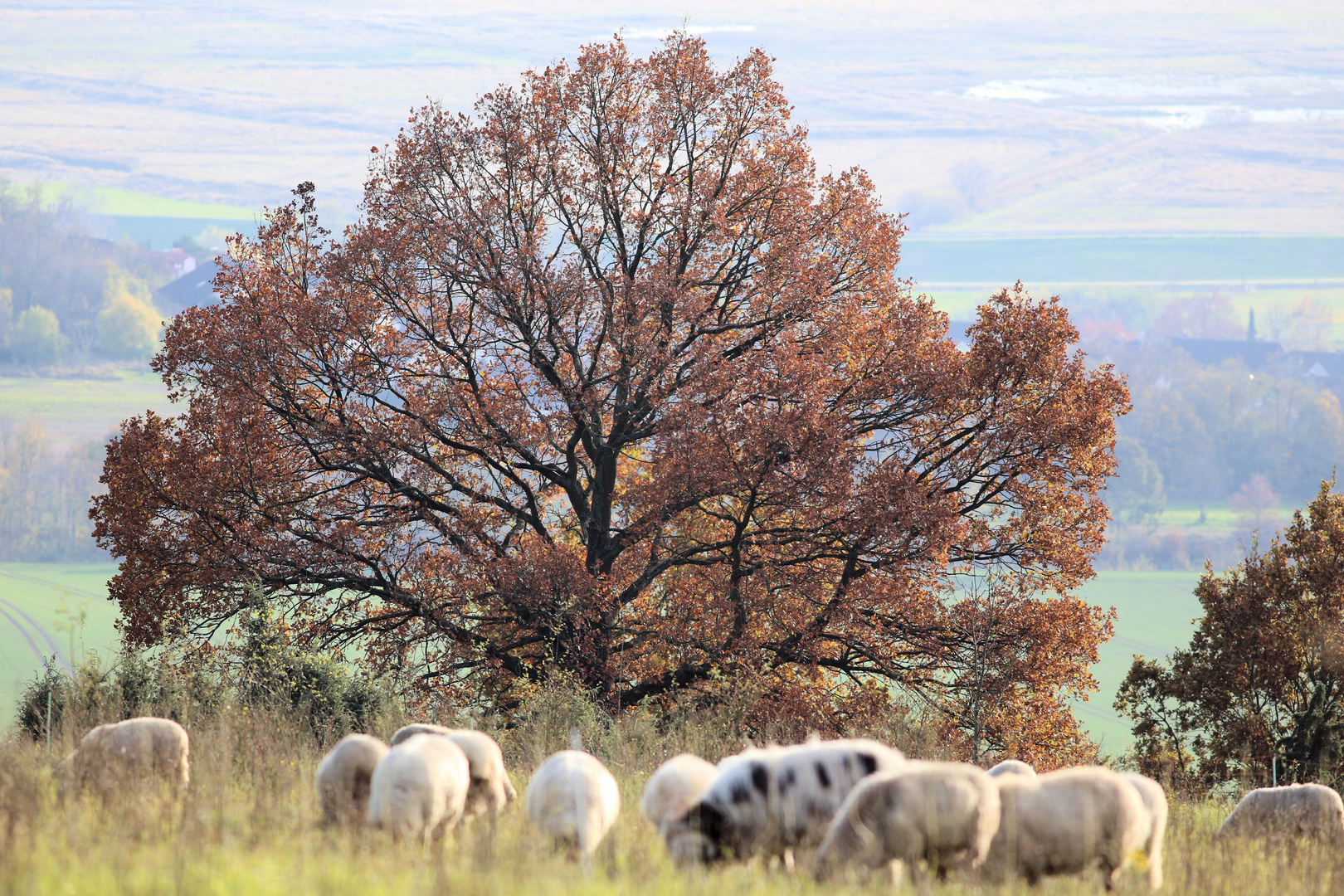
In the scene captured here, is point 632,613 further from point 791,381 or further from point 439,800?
point 439,800

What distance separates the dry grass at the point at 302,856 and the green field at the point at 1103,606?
51.4m

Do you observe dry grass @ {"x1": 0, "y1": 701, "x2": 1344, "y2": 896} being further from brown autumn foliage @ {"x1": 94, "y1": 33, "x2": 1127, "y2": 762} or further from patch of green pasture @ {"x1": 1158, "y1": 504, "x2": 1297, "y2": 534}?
patch of green pasture @ {"x1": 1158, "y1": 504, "x2": 1297, "y2": 534}

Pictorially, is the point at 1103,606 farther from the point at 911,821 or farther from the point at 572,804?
the point at 911,821

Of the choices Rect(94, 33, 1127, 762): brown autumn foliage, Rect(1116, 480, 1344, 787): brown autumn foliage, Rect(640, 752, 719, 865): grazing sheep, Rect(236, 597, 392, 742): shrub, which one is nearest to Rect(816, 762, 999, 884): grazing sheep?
Rect(640, 752, 719, 865): grazing sheep

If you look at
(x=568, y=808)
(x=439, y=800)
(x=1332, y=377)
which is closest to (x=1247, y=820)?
(x=568, y=808)

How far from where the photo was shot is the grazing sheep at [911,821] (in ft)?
18.6

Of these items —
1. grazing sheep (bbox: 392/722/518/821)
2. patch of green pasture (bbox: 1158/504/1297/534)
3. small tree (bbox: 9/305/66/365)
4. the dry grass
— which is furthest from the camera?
small tree (bbox: 9/305/66/365)

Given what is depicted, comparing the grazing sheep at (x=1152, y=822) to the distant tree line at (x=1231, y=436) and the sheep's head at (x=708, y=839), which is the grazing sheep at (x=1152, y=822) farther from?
the distant tree line at (x=1231, y=436)

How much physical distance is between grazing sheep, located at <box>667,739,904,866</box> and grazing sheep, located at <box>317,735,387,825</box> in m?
2.12

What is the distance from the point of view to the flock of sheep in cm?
573

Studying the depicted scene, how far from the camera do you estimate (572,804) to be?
258 inches

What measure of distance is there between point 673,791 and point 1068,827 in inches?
86.0

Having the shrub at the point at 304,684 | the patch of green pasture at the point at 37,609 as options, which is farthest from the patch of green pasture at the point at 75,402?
the shrub at the point at 304,684

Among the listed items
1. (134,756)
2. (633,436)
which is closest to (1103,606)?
(633,436)
